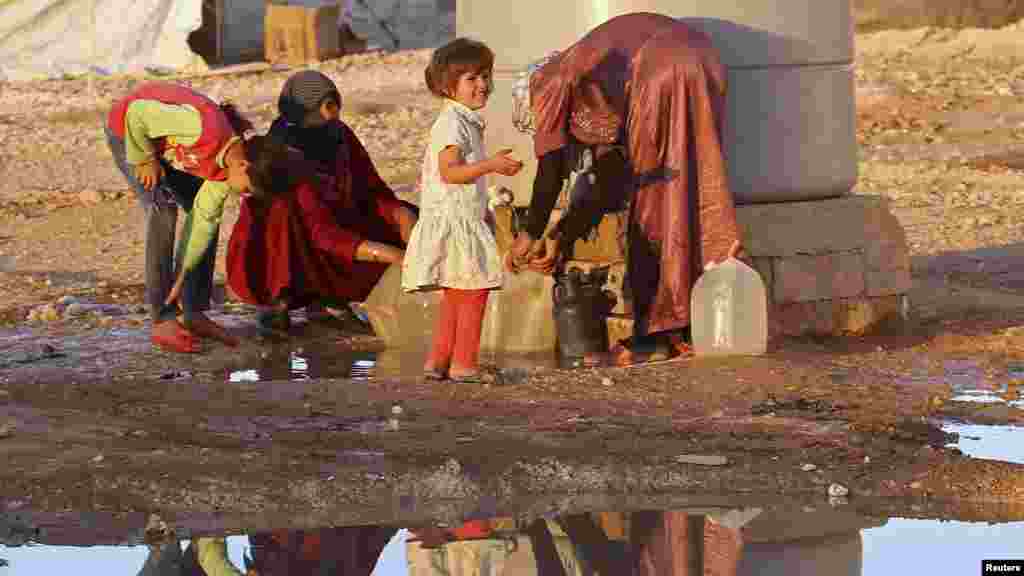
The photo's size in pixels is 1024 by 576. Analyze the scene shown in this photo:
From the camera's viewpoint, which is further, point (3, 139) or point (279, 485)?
point (3, 139)

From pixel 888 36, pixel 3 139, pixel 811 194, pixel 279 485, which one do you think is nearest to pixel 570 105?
pixel 811 194

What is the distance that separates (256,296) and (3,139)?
7.93 m

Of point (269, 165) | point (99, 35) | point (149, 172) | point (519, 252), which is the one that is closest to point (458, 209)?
point (519, 252)

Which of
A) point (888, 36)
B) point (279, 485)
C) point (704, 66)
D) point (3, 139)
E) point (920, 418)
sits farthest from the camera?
point (888, 36)

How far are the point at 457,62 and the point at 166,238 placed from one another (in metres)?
1.52

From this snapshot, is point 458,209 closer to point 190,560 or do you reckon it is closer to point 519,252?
point 519,252

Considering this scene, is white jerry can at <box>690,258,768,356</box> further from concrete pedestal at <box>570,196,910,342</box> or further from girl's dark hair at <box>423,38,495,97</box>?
girl's dark hair at <box>423,38,495,97</box>

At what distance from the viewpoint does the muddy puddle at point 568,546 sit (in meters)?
4.36

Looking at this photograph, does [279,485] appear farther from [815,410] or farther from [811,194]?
[811,194]

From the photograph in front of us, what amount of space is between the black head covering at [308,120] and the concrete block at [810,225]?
1.68 meters

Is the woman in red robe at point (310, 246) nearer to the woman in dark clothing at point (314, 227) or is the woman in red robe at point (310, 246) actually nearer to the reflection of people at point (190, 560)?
the woman in dark clothing at point (314, 227)

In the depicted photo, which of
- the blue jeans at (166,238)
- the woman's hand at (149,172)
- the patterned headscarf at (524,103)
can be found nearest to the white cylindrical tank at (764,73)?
the patterned headscarf at (524,103)

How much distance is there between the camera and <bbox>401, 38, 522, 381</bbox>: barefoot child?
6.21 meters

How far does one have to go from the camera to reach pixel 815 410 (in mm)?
5871
